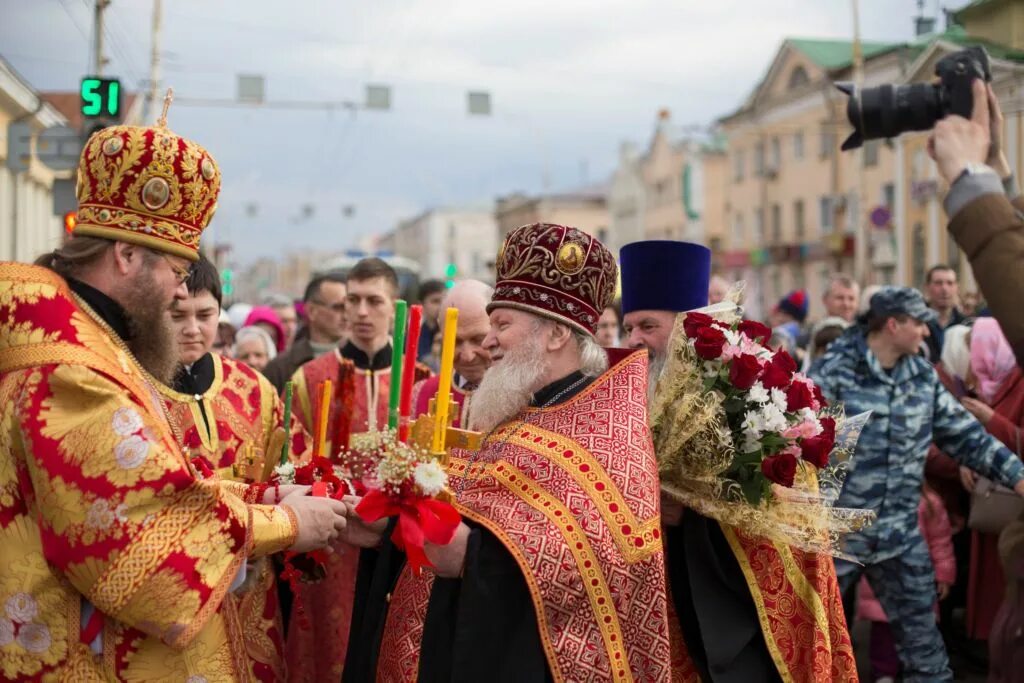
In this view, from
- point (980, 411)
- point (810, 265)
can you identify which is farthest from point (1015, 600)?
point (810, 265)

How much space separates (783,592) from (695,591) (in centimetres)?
31

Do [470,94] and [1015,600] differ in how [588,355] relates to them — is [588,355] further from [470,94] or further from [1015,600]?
[470,94]

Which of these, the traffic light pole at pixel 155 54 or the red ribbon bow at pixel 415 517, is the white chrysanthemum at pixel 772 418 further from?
the traffic light pole at pixel 155 54

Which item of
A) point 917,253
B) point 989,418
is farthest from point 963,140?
point 917,253

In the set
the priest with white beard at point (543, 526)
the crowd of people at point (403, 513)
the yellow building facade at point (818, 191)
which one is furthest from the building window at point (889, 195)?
the priest with white beard at point (543, 526)

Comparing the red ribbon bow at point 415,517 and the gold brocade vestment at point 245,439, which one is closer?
the red ribbon bow at point 415,517

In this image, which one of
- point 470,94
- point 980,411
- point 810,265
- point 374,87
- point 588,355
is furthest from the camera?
point 810,265

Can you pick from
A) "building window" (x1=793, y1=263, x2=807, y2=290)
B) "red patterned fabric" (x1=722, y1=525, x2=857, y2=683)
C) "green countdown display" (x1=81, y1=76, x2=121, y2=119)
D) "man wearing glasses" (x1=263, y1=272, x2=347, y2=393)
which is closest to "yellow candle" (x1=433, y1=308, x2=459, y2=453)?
Answer: "red patterned fabric" (x1=722, y1=525, x2=857, y2=683)

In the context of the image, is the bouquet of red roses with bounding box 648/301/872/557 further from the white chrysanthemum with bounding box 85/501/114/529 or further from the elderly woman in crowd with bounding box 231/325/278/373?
the elderly woman in crowd with bounding box 231/325/278/373

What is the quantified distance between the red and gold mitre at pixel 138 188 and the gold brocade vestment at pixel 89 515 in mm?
215

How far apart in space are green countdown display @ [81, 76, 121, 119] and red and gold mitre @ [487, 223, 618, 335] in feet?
26.5

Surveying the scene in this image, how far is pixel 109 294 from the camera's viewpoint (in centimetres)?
304

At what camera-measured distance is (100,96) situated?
1047 cm

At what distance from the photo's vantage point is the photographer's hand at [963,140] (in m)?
2.48
